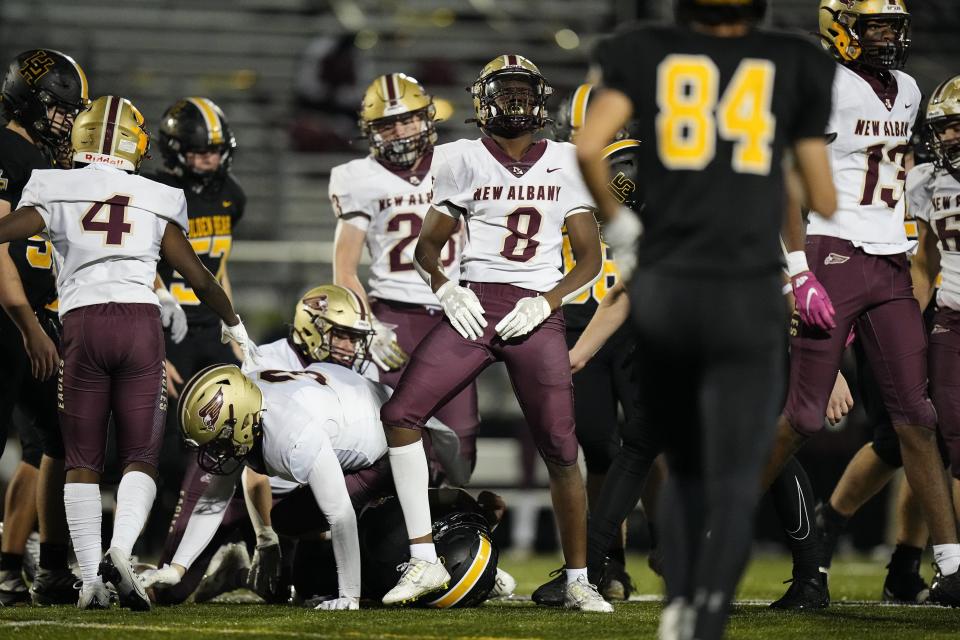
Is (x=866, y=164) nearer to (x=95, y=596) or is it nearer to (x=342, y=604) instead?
(x=342, y=604)

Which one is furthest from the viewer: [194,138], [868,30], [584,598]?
[194,138]

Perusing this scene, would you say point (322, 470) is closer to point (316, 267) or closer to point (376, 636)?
point (376, 636)

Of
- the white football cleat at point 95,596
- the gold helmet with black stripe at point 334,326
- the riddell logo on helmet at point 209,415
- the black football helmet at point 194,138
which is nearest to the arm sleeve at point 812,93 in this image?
the riddell logo on helmet at point 209,415

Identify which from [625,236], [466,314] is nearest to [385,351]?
[466,314]

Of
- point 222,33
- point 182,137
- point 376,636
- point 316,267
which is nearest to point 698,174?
point 376,636

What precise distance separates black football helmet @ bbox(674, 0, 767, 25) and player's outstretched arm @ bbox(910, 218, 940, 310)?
92.8 inches

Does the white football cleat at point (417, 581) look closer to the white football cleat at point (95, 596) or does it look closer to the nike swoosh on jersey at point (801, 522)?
the white football cleat at point (95, 596)

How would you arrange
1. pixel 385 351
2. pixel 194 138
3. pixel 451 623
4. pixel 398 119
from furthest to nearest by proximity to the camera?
pixel 194 138, pixel 398 119, pixel 385 351, pixel 451 623

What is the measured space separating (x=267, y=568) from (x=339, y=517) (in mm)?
795

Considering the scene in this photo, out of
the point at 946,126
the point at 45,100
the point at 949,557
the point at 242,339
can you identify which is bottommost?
the point at 949,557

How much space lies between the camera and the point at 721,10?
3.01 m

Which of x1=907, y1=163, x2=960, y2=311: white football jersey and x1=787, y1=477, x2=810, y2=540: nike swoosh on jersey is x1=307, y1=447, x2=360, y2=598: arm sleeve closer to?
x1=787, y1=477, x2=810, y2=540: nike swoosh on jersey

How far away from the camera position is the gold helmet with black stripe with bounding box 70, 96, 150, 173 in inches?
183

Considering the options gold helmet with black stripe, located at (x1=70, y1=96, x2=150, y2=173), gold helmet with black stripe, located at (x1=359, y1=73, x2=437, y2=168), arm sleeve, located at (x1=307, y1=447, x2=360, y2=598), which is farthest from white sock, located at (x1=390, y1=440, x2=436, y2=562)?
gold helmet with black stripe, located at (x1=359, y1=73, x2=437, y2=168)
